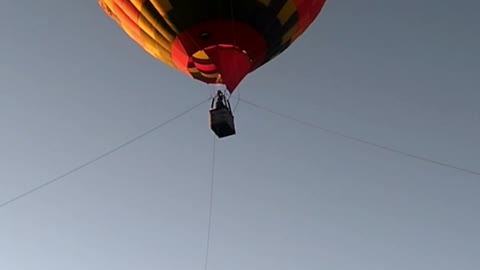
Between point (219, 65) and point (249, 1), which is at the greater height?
point (249, 1)

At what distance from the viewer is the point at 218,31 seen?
7320mm

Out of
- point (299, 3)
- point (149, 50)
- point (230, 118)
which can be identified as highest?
point (299, 3)

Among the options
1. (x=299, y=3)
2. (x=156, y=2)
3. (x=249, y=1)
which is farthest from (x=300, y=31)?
(x=156, y=2)

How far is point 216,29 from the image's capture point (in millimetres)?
7312

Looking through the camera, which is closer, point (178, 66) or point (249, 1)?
point (249, 1)

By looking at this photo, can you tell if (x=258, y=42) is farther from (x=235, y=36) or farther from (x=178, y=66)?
(x=178, y=66)

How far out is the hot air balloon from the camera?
730cm

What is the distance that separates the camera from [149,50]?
8.04 meters

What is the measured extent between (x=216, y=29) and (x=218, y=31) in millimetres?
30

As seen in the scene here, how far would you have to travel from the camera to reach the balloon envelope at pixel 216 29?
7293 millimetres

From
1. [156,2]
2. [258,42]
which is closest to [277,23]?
[258,42]

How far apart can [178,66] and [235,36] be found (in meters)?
0.89

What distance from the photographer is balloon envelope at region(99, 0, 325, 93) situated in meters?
7.29

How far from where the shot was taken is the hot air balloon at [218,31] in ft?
23.9
